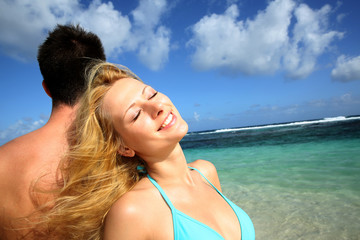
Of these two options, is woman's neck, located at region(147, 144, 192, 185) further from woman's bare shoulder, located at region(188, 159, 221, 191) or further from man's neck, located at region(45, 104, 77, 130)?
man's neck, located at region(45, 104, 77, 130)

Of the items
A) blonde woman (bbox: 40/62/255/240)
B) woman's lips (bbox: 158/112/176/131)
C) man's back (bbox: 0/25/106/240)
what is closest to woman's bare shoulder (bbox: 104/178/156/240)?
blonde woman (bbox: 40/62/255/240)

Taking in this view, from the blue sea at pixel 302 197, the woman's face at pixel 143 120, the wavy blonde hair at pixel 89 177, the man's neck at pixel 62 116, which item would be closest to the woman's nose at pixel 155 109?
the woman's face at pixel 143 120


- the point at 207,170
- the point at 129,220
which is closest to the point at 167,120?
the point at 129,220

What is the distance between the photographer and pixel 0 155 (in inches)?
69.6

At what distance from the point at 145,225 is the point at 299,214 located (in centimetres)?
341

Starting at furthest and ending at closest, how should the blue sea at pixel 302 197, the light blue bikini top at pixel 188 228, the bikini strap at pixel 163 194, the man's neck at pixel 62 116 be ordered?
the blue sea at pixel 302 197 → the man's neck at pixel 62 116 → the bikini strap at pixel 163 194 → the light blue bikini top at pixel 188 228

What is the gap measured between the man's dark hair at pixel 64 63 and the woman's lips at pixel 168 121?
3.64ft

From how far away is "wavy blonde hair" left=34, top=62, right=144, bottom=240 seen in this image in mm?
1845

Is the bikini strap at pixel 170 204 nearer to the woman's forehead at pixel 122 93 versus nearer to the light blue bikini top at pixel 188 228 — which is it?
the light blue bikini top at pixel 188 228

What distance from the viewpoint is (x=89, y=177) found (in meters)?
1.91

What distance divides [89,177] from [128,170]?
0.36m

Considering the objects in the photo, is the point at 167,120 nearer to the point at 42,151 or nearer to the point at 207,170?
the point at 207,170

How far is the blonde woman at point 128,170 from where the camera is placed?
1756mm

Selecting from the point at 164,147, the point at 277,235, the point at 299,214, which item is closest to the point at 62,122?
the point at 164,147
